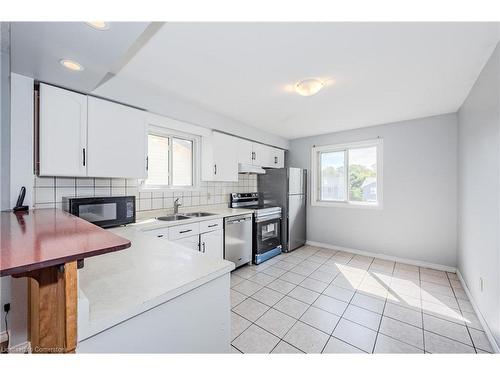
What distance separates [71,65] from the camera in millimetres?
1457

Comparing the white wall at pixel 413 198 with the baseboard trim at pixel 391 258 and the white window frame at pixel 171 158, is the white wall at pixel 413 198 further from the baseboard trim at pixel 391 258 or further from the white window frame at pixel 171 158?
the white window frame at pixel 171 158

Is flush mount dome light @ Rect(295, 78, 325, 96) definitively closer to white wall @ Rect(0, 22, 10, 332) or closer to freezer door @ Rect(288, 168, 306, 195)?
freezer door @ Rect(288, 168, 306, 195)

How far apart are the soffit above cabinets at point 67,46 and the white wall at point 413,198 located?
367 cm

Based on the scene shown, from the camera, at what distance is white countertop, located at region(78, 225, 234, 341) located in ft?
2.30

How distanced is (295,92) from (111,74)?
1803mm

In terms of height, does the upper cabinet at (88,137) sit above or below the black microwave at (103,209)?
above

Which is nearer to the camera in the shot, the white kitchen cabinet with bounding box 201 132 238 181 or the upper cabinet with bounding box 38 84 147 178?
the upper cabinet with bounding box 38 84 147 178

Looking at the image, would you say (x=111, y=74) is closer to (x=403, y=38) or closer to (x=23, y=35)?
(x=23, y=35)

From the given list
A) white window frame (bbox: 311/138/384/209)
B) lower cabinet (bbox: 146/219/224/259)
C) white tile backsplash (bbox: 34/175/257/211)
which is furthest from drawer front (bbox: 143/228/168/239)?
white window frame (bbox: 311/138/384/209)

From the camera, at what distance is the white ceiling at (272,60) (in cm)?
130

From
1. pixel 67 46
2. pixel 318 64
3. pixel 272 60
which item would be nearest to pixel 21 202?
pixel 67 46

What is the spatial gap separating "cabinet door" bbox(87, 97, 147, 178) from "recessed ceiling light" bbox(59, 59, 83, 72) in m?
0.50

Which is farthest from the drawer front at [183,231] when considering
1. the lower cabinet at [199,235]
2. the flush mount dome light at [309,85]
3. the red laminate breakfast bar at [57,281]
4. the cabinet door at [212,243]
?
the flush mount dome light at [309,85]

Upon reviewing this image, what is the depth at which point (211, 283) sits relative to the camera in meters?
1.03
